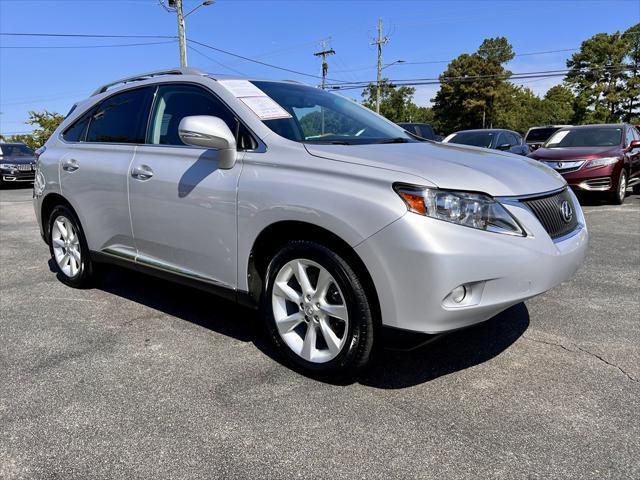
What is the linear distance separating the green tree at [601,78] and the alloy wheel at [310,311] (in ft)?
198

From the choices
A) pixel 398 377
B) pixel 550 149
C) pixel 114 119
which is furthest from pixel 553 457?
pixel 550 149

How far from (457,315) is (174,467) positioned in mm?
1413

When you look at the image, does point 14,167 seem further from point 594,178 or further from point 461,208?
point 461,208

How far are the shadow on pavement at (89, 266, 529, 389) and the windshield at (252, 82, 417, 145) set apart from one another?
1273 millimetres

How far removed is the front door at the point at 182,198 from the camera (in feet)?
10.3

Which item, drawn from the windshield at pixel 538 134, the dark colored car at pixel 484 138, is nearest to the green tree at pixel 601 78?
the windshield at pixel 538 134

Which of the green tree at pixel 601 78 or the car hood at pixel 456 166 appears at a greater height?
the green tree at pixel 601 78

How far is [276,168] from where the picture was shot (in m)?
2.88

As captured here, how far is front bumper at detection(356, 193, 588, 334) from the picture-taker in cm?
237

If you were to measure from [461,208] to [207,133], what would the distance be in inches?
56.8

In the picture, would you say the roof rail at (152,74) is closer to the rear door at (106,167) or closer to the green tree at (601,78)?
the rear door at (106,167)

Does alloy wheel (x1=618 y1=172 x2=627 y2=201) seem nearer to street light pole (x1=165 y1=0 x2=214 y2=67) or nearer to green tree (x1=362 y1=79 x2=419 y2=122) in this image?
street light pole (x1=165 y1=0 x2=214 y2=67)

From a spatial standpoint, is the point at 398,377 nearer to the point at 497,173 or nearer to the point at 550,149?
the point at 497,173

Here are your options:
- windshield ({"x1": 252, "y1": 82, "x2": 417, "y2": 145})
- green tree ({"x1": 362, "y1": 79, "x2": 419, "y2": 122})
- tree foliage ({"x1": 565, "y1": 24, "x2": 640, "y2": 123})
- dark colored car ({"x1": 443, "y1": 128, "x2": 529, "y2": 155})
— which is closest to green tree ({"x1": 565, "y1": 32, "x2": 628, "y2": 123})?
tree foliage ({"x1": 565, "y1": 24, "x2": 640, "y2": 123})
